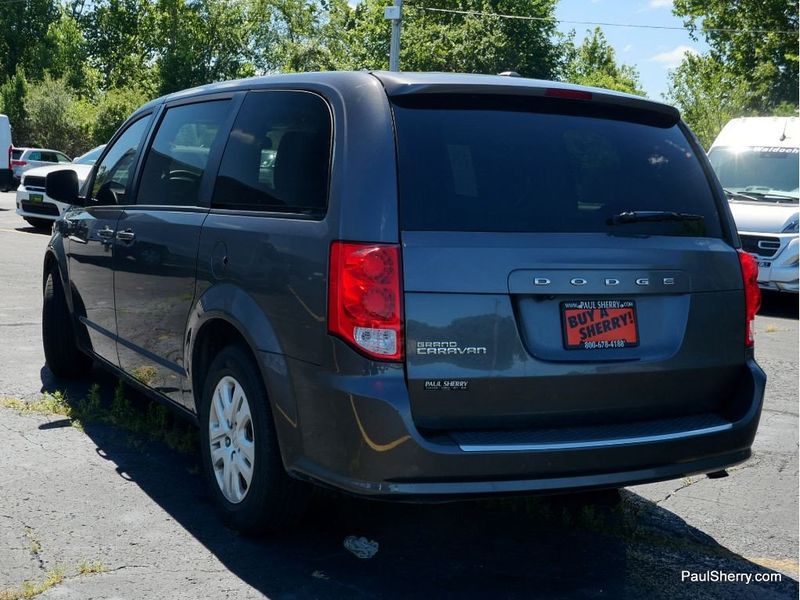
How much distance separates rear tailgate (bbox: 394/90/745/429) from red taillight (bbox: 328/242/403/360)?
5 cm

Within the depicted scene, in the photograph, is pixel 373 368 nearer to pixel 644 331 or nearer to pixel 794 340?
pixel 644 331

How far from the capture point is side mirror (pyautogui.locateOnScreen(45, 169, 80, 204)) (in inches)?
235

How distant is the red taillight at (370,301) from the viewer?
3.34 metres

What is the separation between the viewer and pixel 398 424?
332 cm

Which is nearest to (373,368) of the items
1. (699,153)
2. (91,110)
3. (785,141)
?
(699,153)

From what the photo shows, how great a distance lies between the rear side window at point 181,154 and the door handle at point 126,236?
0.56ft

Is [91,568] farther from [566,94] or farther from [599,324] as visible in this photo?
[566,94]

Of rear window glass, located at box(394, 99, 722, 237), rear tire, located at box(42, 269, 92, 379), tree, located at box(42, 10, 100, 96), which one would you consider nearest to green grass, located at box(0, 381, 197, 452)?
rear tire, located at box(42, 269, 92, 379)

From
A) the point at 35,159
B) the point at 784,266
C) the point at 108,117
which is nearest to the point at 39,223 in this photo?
the point at 784,266

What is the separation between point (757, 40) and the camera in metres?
43.8

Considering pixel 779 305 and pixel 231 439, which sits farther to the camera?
pixel 779 305

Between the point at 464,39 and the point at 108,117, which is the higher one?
the point at 464,39

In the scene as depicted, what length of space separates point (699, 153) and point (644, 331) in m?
0.95

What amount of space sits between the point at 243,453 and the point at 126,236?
1.63 m
